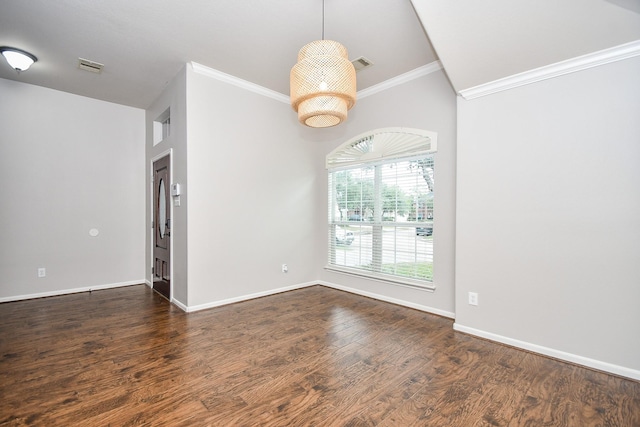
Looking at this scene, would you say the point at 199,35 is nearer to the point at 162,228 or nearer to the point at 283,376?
the point at 162,228

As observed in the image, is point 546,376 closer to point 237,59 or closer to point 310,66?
point 310,66

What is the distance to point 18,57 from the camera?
3.29 m

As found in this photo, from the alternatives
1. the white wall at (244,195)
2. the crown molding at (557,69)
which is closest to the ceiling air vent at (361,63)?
the crown molding at (557,69)

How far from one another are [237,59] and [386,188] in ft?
8.05

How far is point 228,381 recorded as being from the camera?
7.12 ft

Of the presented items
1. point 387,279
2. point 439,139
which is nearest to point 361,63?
point 439,139

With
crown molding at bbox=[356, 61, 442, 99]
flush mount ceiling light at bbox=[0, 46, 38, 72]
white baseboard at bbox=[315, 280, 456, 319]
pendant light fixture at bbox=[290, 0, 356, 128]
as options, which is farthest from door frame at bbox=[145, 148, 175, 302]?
crown molding at bbox=[356, 61, 442, 99]

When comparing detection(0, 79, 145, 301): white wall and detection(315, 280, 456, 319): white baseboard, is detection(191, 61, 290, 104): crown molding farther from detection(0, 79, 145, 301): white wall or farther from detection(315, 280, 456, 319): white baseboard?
detection(315, 280, 456, 319): white baseboard

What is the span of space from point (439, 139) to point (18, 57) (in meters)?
4.80

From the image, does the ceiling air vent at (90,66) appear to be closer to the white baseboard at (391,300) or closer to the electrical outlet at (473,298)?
the white baseboard at (391,300)

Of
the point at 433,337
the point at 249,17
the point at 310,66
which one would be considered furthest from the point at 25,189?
the point at 433,337

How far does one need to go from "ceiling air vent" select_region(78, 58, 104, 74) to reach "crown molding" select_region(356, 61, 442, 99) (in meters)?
3.34

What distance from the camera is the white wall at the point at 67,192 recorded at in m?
4.10

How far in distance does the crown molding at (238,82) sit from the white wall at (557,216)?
2601 millimetres
